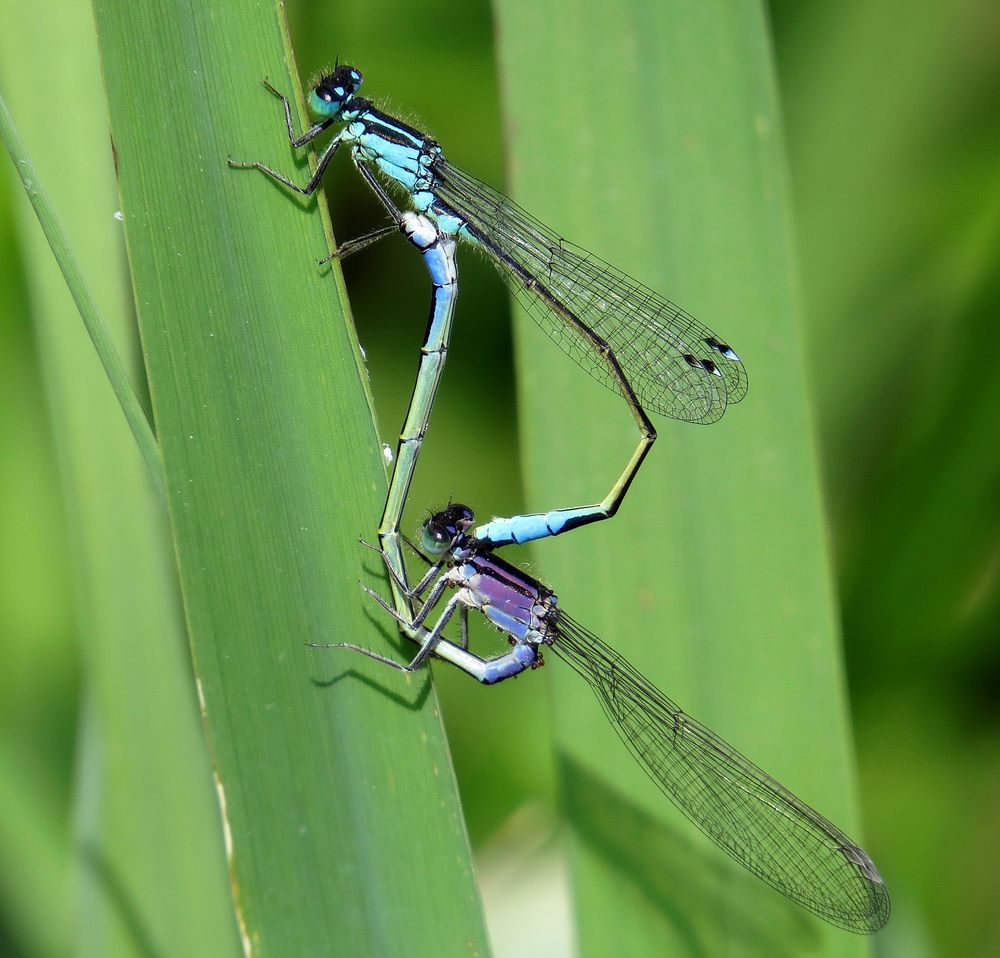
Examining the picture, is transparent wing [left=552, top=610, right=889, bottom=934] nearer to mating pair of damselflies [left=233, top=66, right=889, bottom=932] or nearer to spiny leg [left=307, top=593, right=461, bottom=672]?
mating pair of damselflies [left=233, top=66, right=889, bottom=932]

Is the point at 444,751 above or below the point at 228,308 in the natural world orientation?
below

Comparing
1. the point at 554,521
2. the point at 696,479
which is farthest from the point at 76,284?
the point at 696,479

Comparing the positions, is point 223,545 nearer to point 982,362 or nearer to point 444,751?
point 444,751

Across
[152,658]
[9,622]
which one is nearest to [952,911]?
[152,658]

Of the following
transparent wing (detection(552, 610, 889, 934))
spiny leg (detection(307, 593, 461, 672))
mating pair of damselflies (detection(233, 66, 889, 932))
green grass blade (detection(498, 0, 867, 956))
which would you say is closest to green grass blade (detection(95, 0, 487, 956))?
spiny leg (detection(307, 593, 461, 672))

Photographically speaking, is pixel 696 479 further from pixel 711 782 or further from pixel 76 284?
pixel 76 284

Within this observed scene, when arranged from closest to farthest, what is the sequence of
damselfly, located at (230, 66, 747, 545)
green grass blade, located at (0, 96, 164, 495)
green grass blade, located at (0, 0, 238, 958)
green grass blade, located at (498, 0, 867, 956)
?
green grass blade, located at (0, 96, 164, 495), green grass blade, located at (0, 0, 238, 958), green grass blade, located at (498, 0, 867, 956), damselfly, located at (230, 66, 747, 545)
